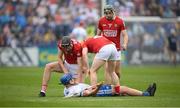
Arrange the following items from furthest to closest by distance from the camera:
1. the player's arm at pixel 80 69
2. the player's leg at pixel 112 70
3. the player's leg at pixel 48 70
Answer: the player's leg at pixel 112 70 < the player's leg at pixel 48 70 < the player's arm at pixel 80 69

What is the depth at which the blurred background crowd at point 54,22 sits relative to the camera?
133 feet

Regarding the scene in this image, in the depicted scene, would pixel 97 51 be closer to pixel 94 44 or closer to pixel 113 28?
pixel 94 44

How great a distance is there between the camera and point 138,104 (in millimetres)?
16984

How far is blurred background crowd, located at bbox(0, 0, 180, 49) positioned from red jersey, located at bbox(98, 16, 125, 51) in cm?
1761

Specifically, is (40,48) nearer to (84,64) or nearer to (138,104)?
(84,64)

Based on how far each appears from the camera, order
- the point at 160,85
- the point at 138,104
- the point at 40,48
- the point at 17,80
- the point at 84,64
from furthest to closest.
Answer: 1. the point at 40,48
2. the point at 17,80
3. the point at 160,85
4. the point at 84,64
5. the point at 138,104

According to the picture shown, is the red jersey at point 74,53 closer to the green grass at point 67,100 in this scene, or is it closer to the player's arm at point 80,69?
the player's arm at point 80,69

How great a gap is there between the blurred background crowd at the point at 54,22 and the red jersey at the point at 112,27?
693 inches

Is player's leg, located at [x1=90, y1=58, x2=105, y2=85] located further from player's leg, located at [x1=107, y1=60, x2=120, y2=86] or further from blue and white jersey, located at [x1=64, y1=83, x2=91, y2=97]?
player's leg, located at [x1=107, y1=60, x2=120, y2=86]

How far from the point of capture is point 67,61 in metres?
19.9

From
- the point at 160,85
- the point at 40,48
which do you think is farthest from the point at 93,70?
the point at 40,48

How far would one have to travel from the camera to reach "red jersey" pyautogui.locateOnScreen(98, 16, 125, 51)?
21844mm

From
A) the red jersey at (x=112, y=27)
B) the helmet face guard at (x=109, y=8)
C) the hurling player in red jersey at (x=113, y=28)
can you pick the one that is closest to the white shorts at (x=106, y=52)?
the helmet face guard at (x=109, y=8)

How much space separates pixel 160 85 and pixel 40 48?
636 inches
